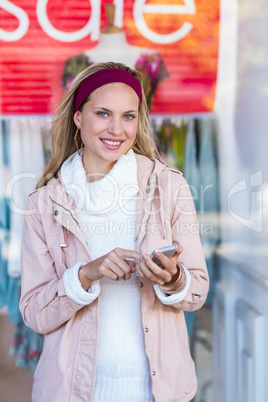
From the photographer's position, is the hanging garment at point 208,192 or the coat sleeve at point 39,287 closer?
the coat sleeve at point 39,287

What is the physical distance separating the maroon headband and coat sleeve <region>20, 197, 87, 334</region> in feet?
1.32

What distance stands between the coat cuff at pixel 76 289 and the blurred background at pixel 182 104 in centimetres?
114

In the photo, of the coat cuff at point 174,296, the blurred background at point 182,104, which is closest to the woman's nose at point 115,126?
the coat cuff at point 174,296

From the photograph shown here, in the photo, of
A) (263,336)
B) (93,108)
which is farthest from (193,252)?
(263,336)

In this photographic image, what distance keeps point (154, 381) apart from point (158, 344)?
0.37 feet

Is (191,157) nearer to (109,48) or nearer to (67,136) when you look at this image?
(109,48)

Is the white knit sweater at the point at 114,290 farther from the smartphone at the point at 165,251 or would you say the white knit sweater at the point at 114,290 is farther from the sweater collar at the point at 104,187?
the smartphone at the point at 165,251

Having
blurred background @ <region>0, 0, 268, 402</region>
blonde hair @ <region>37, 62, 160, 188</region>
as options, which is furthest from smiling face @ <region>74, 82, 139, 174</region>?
blurred background @ <region>0, 0, 268, 402</region>

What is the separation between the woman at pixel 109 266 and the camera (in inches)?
63.9

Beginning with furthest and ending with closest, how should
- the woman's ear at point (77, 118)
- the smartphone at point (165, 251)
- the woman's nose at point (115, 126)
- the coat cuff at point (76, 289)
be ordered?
the woman's ear at point (77, 118)
the woman's nose at point (115, 126)
the coat cuff at point (76, 289)
the smartphone at point (165, 251)

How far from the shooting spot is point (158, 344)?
1665 millimetres

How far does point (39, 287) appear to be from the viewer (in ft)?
5.67

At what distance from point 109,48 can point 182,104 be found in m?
0.48

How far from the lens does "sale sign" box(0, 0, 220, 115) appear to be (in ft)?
8.95
